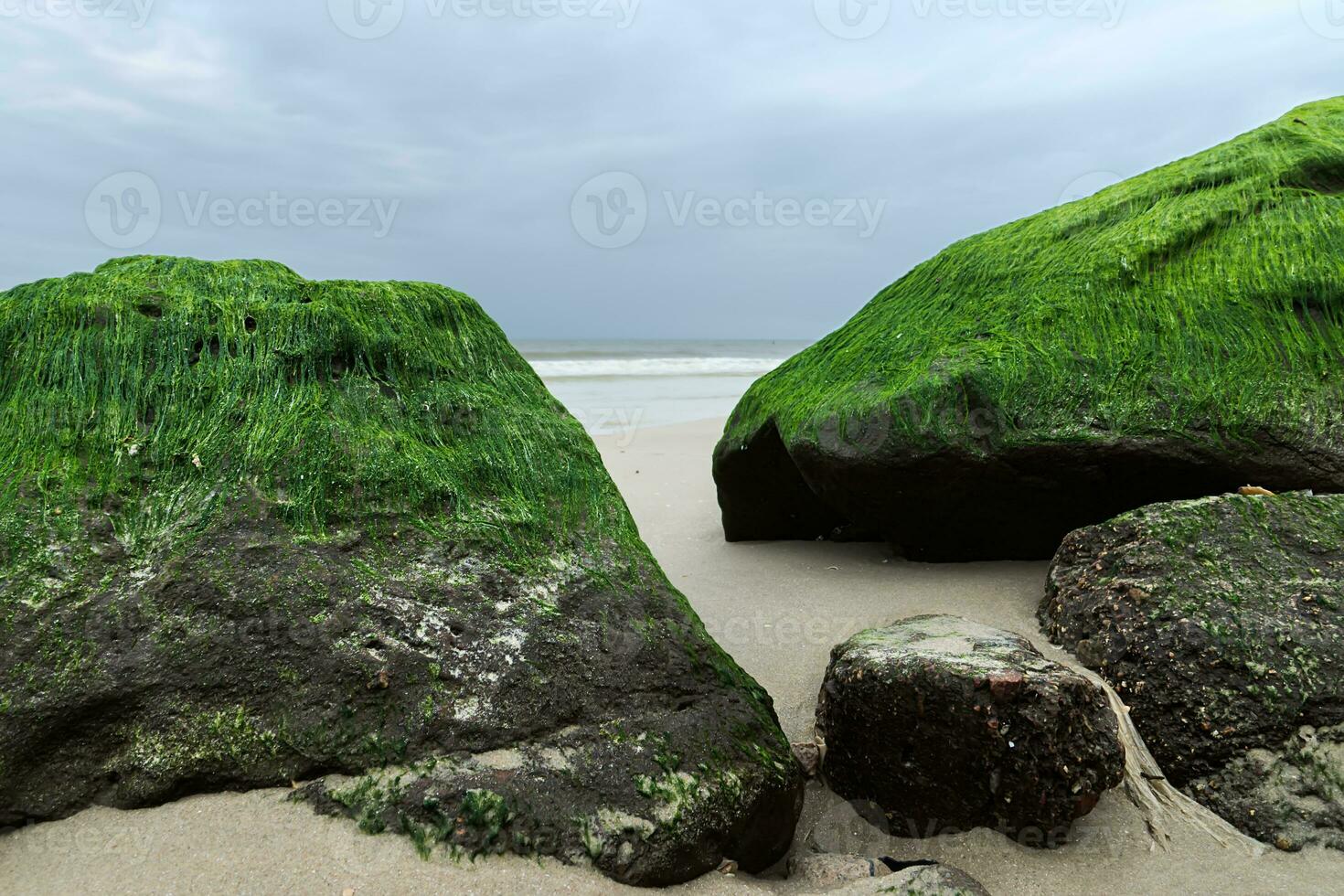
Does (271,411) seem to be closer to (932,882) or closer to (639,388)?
(932,882)

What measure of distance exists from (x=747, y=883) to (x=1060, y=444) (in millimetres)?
2410

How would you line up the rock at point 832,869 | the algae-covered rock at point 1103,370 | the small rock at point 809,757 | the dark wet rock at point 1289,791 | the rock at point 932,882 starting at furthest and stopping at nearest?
1. the algae-covered rock at point 1103,370
2. the small rock at point 809,757
3. the dark wet rock at point 1289,791
4. the rock at point 832,869
5. the rock at point 932,882

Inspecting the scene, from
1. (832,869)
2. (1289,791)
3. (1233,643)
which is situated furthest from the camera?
(1233,643)

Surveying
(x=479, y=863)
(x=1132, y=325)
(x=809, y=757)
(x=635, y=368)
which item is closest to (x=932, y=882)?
(x=809, y=757)

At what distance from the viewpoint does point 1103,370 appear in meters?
3.96

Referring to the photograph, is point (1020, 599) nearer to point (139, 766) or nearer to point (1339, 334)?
point (1339, 334)

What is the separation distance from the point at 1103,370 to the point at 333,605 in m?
3.36

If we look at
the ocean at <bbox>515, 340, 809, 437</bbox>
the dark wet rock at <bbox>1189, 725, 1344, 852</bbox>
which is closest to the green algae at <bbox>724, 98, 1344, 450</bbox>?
the dark wet rock at <bbox>1189, 725, 1344, 852</bbox>

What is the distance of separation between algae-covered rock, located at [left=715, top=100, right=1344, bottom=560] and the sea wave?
15.7 meters

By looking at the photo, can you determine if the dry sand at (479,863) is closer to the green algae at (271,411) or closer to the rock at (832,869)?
the rock at (832,869)

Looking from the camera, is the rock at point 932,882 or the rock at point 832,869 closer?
the rock at point 932,882

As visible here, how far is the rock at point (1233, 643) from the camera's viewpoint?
2.60m

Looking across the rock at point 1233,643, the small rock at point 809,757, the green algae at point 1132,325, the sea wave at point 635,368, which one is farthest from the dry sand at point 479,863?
the sea wave at point 635,368

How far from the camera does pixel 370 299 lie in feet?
10.9
